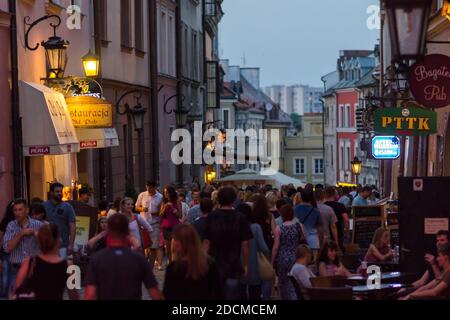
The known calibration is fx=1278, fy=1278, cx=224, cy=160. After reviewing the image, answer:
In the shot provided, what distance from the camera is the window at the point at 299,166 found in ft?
376

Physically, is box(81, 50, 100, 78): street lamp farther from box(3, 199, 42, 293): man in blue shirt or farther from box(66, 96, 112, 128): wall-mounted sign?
box(3, 199, 42, 293): man in blue shirt

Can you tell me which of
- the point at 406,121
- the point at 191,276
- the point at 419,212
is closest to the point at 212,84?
the point at 406,121

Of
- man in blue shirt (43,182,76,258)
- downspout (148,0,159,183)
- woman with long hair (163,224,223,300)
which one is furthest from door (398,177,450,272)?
downspout (148,0,159,183)

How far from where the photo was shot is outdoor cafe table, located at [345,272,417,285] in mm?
14938

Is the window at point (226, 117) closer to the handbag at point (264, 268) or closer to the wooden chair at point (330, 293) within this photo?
the handbag at point (264, 268)

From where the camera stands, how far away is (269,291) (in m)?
15.7

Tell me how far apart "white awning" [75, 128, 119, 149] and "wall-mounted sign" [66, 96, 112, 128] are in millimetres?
1402

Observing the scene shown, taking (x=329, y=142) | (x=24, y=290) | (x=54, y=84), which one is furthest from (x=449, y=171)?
(x=329, y=142)

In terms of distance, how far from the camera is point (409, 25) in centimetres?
1007

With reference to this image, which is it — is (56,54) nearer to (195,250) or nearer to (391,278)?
(391,278)

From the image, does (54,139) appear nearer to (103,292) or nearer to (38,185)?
(38,185)

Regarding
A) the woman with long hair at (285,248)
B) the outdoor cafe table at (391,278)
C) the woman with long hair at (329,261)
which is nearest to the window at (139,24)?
the woman with long hair at (285,248)

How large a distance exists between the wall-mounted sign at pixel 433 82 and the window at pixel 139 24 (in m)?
19.8

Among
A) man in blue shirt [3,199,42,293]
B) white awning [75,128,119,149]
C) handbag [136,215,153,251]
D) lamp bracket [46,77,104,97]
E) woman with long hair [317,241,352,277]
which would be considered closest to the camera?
man in blue shirt [3,199,42,293]
